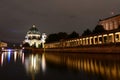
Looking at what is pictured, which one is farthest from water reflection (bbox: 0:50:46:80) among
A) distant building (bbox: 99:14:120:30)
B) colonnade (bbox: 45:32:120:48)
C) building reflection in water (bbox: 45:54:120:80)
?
distant building (bbox: 99:14:120:30)

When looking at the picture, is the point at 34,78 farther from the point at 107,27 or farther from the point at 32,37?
the point at 32,37

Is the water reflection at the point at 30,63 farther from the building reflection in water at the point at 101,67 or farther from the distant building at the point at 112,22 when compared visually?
the distant building at the point at 112,22

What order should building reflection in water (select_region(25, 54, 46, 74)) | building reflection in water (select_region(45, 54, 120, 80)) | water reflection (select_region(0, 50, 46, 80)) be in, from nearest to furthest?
building reflection in water (select_region(45, 54, 120, 80))
building reflection in water (select_region(25, 54, 46, 74))
water reflection (select_region(0, 50, 46, 80))

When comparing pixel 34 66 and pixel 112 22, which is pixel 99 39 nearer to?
pixel 34 66

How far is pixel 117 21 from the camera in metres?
93.5

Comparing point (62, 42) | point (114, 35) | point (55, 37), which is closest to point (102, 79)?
point (114, 35)

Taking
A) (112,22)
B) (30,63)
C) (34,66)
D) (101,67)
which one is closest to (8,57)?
(30,63)

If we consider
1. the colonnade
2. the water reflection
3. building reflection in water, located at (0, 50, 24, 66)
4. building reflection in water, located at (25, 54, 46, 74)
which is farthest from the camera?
the colonnade

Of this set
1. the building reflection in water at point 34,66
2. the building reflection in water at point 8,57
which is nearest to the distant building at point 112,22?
the building reflection in water at point 8,57

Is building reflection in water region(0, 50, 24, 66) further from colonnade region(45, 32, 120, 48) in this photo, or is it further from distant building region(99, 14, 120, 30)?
distant building region(99, 14, 120, 30)

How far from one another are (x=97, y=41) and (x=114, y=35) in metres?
9.21

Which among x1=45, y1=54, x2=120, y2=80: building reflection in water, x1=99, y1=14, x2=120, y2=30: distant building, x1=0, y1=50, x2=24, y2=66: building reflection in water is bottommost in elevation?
x1=0, y1=50, x2=24, y2=66: building reflection in water

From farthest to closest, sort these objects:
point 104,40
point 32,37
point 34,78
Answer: point 32,37, point 104,40, point 34,78

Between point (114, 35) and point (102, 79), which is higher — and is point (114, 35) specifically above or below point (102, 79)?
above
